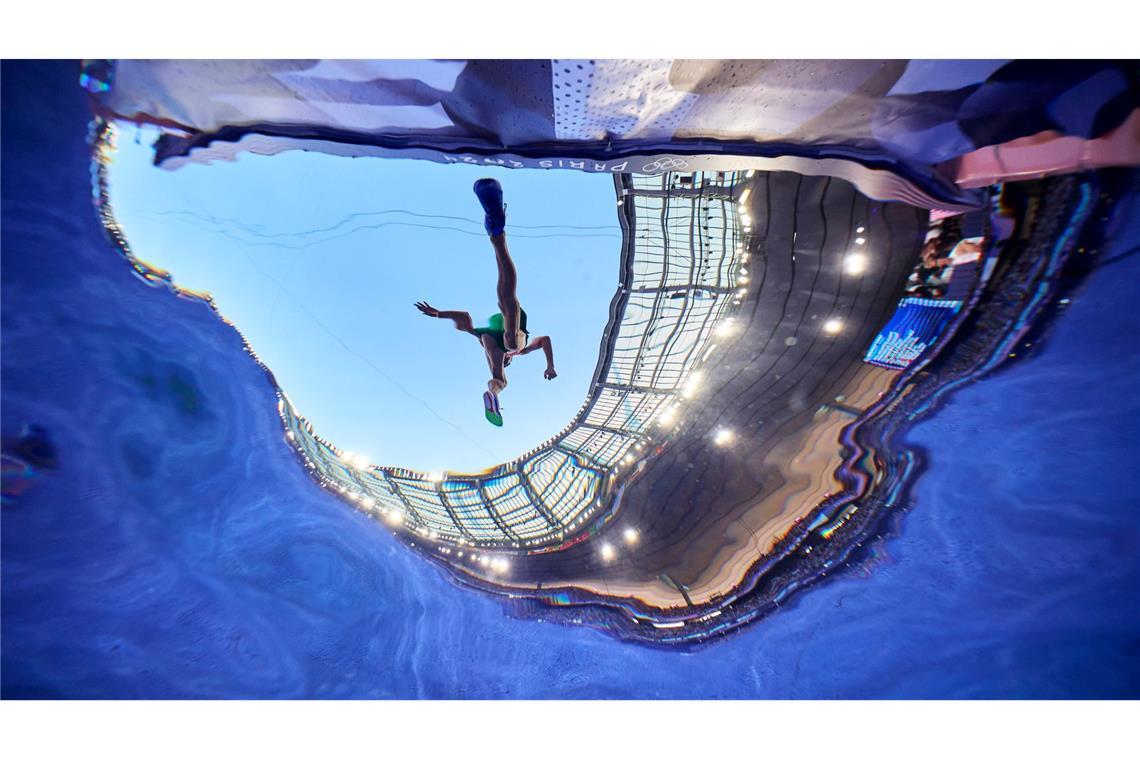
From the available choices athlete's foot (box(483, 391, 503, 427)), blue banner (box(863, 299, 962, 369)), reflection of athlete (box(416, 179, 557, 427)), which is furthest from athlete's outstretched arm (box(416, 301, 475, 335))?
blue banner (box(863, 299, 962, 369))

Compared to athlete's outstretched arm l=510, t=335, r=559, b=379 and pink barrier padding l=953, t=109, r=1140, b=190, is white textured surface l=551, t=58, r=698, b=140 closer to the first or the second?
athlete's outstretched arm l=510, t=335, r=559, b=379

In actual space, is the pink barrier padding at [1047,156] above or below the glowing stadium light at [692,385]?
above

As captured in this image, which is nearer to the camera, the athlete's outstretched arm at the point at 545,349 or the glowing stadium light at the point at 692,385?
the athlete's outstretched arm at the point at 545,349

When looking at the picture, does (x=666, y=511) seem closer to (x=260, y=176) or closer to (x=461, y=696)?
(x=461, y=696)

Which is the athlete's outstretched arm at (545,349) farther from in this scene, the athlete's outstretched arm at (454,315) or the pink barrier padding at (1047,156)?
the pink barrier padding at (1047,156)

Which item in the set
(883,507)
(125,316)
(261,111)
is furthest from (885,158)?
(125,316)

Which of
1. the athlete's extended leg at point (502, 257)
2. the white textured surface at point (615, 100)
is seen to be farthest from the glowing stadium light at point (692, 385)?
the white textured surface at point (615, 100)

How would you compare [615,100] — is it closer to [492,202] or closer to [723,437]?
[492,202]
